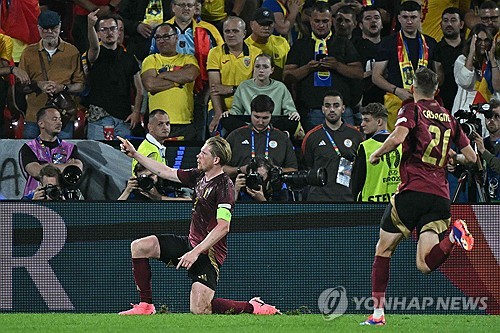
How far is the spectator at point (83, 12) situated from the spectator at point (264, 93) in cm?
A: 278

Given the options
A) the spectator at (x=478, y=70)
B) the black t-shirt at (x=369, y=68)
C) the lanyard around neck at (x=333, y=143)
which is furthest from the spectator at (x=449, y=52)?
the lanyard around neck at (x=333, y=143)

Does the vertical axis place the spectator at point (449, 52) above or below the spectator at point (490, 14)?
below

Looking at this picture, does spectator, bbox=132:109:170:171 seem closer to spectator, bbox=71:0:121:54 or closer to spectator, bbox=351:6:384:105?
spectator, bbox=71:0:121:54

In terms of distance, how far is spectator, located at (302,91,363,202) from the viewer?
43.5 ft

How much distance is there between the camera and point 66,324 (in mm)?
9750

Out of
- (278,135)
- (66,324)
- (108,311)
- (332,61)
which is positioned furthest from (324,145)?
(66,324)

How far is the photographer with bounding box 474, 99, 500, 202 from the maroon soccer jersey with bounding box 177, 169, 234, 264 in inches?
116

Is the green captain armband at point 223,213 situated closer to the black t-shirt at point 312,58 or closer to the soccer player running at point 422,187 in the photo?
the soccer player running at point 422,187

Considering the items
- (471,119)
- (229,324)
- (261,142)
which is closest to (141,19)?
(261,142)

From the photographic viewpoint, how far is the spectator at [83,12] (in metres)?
16.0

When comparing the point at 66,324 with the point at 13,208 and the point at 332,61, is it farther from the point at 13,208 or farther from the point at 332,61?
the point at 332,61

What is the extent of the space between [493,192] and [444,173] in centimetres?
330

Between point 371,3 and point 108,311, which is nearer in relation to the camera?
point 108,311

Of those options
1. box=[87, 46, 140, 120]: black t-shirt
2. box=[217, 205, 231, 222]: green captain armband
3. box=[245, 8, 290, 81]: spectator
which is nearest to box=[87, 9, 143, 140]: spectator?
box=[87, 46, 140, 120]: black t-shirt
